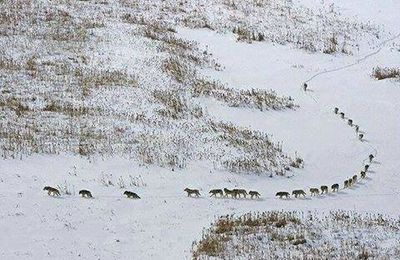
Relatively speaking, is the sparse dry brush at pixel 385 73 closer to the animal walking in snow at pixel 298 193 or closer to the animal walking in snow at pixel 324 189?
the animal walking in snow at pixel 324 189

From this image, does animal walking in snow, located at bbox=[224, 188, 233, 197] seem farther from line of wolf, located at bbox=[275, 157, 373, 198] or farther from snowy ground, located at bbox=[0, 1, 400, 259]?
line of wolf, located at bbox=[275, 157, 373, 198]

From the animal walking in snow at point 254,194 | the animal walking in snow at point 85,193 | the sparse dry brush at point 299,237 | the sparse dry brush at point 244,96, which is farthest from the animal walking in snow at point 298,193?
the sparse dry brush at point 244,96

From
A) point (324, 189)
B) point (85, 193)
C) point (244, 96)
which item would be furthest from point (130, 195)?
point (244, 96)

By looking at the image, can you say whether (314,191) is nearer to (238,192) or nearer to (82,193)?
(238,192)

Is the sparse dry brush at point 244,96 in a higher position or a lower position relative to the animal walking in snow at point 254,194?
higher

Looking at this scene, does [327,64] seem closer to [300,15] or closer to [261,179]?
[300,15]

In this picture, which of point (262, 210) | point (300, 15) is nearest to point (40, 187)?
point (262, 210)

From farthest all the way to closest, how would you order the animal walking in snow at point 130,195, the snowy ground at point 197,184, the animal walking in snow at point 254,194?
1. the animal walking in snow at point 254,194
2. the animal walking in snow at point 130,195
3. the snowy ground at point 197,184
